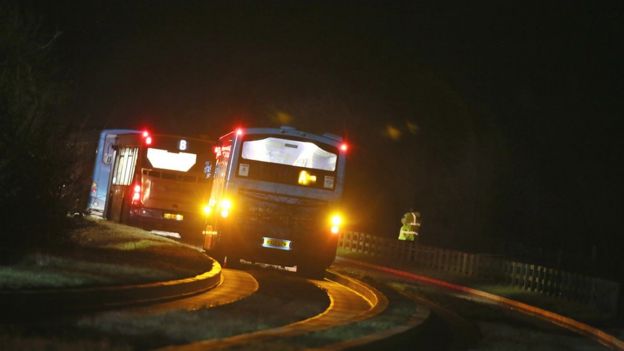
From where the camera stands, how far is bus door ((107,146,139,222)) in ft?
98.3

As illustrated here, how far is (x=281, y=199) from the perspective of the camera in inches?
809

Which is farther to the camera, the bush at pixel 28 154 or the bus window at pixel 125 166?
the bus window at pixel 125 166

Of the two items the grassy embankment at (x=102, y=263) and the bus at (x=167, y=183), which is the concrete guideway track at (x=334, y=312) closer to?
the grassy embankment at (x=102, y=263)

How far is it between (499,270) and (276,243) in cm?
911

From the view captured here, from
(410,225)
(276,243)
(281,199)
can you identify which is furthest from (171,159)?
(276,243)

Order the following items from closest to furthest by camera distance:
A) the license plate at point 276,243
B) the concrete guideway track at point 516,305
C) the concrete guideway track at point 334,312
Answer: the concrete guideway track at point 334,312 → the concrete guideway track at point 516,305 → the license plate at point 276,243

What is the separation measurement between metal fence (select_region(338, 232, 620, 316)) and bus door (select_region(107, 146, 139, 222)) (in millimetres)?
10331

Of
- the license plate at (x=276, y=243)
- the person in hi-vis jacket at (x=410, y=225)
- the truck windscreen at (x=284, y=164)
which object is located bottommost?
the license plate at (x=276, y=243)

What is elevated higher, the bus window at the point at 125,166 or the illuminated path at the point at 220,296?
the bus window at the point at 125,166

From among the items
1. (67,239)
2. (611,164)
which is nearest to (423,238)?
(611,164)

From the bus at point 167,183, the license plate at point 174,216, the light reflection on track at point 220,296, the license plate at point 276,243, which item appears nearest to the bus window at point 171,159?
the bus at point 167,183

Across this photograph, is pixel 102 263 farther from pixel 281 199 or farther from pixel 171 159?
pixel 171 159

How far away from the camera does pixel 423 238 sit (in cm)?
4475

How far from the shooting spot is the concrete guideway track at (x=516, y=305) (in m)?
15.7
